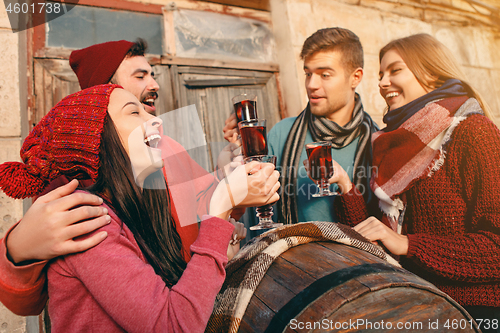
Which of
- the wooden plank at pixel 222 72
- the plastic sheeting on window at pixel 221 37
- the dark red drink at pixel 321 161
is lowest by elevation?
the dark red drink at pixel 321 161

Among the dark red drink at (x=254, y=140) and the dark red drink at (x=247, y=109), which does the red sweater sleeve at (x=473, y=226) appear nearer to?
the dark red drink at (x=254, y=140)

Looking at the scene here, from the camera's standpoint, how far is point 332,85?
1.96m


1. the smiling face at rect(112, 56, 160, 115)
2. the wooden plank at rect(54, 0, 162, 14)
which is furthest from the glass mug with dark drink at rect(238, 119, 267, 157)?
the wooden plank at rect(54, 0, 162, 14)

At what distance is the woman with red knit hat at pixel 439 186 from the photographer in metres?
1.40

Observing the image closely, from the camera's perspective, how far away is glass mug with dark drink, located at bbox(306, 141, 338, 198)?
1.55 m

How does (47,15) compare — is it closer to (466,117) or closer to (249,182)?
(249,182)

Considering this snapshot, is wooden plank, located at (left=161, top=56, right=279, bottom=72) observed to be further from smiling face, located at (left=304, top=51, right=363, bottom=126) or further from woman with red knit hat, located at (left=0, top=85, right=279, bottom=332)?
woman with red knit hat, located at (left=0, top=85, right=279, bottom=332)

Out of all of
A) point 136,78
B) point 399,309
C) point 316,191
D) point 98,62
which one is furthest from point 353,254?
point 98,62

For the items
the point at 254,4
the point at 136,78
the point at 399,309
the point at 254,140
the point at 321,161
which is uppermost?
the point at 254,4

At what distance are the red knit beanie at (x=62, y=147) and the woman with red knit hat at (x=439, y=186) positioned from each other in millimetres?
1239

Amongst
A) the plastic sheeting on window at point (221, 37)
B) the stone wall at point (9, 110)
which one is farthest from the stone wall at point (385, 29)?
the stone wall at point (9, 110)

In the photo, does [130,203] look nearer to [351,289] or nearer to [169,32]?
[351,289]

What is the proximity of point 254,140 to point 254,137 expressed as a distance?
0.6 inches

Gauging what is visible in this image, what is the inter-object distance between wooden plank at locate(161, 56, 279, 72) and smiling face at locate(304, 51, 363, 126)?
0.91m
